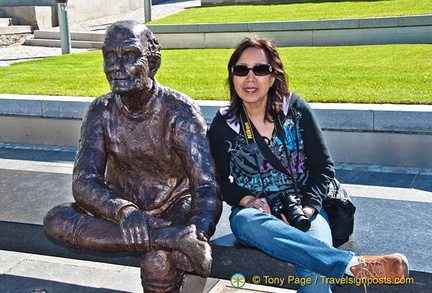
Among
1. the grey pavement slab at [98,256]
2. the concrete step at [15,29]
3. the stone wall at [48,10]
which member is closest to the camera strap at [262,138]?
the grey pavement slab at [98,256]

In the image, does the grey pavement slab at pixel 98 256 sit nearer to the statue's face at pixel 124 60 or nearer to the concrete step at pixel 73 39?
the statue's face at pixel 124 60

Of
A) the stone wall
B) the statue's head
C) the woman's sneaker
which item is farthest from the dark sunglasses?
the stone wall

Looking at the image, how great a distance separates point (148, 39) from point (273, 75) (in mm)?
845

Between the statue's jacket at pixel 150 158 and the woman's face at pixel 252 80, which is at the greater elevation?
the woman's face at pixel 252 80

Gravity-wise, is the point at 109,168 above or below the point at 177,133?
below

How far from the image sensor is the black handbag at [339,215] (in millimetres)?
3537

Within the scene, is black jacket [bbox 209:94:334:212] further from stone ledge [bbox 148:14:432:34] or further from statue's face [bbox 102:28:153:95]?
stone ledge [bbox 148:14:432:34]

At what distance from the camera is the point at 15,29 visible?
17078 millimetres

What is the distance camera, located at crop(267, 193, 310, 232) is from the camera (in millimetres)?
3298

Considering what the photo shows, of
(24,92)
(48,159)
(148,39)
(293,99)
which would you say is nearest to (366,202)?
(293,99)

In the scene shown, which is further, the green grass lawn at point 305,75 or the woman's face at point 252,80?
the green grass lawn at point 305,75

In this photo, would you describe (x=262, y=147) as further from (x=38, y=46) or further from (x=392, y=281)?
(x=38, y=46)

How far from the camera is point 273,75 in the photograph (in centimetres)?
362

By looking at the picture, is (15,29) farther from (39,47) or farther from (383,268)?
(383,268)
